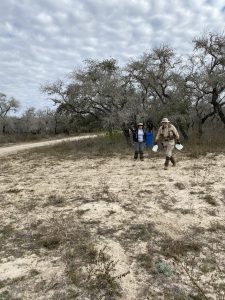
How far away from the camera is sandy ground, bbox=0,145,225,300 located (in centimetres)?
516

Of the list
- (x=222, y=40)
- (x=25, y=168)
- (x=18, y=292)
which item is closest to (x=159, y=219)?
(x=18, y=292)

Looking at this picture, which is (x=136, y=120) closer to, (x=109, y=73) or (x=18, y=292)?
(x=109, y=73)

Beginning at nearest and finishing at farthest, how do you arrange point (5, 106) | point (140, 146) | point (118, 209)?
point (118, 209) → point (140, 146) → point (5, 106)

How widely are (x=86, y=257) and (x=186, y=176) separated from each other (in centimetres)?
599

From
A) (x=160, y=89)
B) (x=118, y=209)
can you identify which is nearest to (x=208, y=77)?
(x=160, y=89)

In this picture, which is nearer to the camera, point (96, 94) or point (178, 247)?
point (178, 247)

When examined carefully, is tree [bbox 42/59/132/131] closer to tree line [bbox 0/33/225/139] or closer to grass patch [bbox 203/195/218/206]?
tree line [bbox 0/33/225/139]

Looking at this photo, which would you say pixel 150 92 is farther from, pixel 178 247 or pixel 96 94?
pixel 178 247

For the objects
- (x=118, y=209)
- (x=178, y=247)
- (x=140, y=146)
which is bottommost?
(x=178, y=247)

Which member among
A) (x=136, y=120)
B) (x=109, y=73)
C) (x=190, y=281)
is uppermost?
(x=109, y=73)

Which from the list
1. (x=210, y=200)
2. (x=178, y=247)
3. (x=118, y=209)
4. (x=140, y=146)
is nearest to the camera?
(x=178, y=247)

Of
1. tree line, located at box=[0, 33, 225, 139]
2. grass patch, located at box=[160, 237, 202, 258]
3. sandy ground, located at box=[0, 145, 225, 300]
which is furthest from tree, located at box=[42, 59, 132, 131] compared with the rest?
grass patch, located at box=[160, 237, 202, 258]

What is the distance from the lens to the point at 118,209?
7.98 meters

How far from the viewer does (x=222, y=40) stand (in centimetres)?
2006
